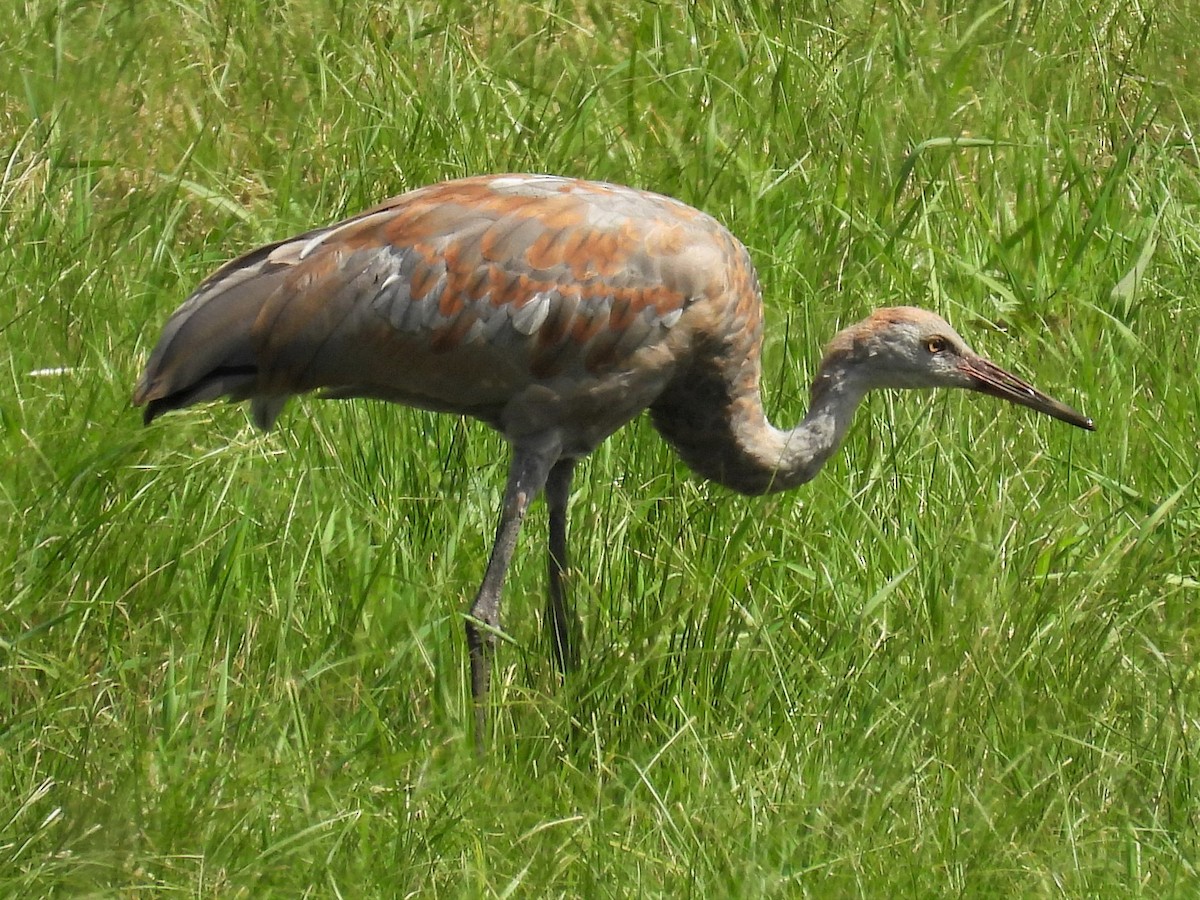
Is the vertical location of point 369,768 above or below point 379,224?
below

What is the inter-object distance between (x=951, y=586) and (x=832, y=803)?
94 cm

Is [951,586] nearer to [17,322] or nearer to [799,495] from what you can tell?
[799,495]

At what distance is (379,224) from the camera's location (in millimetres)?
5285

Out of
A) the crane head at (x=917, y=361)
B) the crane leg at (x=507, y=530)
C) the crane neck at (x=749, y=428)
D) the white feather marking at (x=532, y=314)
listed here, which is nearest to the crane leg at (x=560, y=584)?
the crane leg at (x=507, y=530)

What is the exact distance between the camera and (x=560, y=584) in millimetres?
5285

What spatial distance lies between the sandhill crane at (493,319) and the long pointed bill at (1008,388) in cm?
66

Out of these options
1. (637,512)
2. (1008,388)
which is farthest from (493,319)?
(1008,388)

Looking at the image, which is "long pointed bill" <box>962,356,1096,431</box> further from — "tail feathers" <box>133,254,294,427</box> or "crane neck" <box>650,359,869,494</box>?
"tail feathers" <box>133,254,294,427</box>

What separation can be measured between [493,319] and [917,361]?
115 cm

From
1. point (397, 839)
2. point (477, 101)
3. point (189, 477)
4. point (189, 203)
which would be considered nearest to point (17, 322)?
point (189, 477)

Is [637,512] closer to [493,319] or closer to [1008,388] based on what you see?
[493,319]

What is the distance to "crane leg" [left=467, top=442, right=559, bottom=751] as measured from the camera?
5090 millimetres

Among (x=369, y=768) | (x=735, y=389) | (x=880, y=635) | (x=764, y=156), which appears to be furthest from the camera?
(x=764, y=156)

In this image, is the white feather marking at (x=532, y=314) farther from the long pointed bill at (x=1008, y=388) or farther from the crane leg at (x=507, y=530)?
the long pointed bill at (x=1008, y=388)
